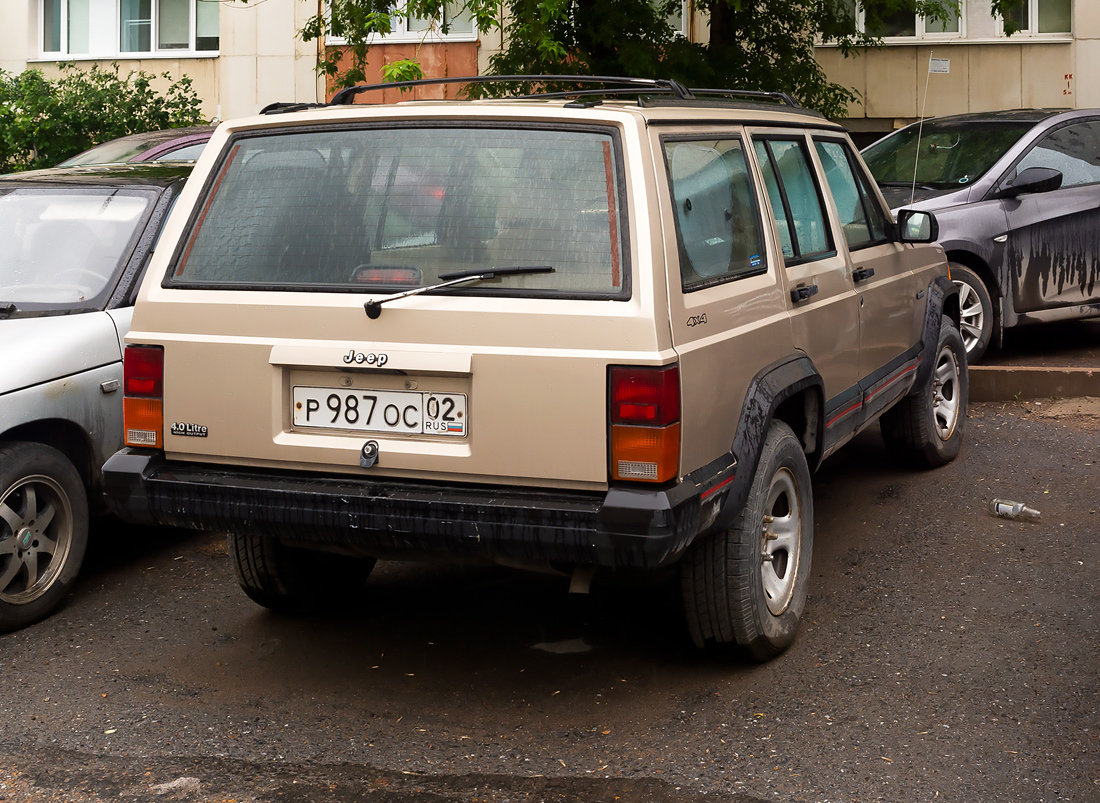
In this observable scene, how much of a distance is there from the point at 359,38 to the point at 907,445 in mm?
7848

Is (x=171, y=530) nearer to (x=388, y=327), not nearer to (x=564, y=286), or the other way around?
(x=388, y=327)

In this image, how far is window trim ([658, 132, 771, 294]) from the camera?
12.4 ft

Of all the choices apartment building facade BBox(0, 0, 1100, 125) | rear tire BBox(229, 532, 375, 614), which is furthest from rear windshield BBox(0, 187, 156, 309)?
apartment building facade BBox(0, 0, 1100, 125)

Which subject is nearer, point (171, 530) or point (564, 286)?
point (564, 286)

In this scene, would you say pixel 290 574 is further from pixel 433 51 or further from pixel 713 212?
pixel 433 51

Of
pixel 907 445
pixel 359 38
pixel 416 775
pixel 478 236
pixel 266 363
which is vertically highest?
pixel 359 38

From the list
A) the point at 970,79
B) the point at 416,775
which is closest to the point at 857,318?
the point at 416,775

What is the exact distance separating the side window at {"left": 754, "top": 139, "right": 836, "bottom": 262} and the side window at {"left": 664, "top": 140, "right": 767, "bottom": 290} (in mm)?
238

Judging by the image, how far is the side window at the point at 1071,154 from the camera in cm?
954

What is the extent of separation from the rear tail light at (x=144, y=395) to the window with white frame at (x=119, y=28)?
18228 mm

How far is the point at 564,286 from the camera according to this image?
3.63 meters

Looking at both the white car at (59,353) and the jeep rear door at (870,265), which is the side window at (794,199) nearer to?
the jeep rear door at (870,265)

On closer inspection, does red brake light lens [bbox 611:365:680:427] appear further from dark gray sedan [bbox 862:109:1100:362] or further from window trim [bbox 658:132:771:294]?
dark gray sedan [bbox 862:109:1100:362]

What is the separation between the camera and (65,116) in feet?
52.9
